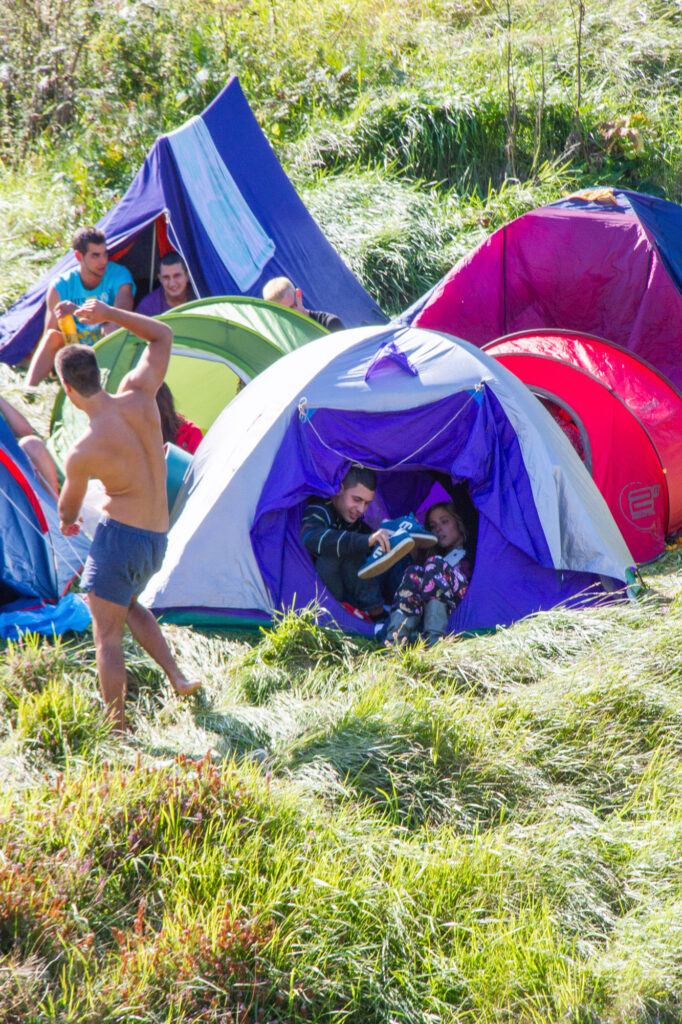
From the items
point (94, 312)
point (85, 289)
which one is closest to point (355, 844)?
point (94, 312)

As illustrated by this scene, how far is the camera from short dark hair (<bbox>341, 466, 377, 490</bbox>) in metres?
4.45

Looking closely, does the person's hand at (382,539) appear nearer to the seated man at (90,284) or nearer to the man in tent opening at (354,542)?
the man in tent opening at (354,542)

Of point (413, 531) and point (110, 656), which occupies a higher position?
point (110, 656)

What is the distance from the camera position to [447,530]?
472cm

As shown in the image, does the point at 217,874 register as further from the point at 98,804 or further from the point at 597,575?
the point at 597,575

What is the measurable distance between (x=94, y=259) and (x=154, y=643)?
372 cm

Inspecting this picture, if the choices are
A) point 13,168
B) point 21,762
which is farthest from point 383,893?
point 13,168

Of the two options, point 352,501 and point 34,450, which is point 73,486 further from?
point 34,450

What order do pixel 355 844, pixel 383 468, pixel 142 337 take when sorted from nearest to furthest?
1. pixel 355 844
2. pixel 142 337
3. pixel 383 468

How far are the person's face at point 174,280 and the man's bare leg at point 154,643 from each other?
3.93 meters

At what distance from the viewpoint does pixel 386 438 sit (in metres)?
4.57

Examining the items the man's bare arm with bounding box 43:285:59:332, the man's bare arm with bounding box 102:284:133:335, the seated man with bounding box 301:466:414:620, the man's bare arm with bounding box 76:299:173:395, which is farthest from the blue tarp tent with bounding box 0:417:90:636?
the man's bare arm with bounding box 102:284:133:335

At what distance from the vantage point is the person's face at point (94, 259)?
6352mm

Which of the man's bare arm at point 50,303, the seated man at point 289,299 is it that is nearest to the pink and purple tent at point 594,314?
the seated man at point 289,299
